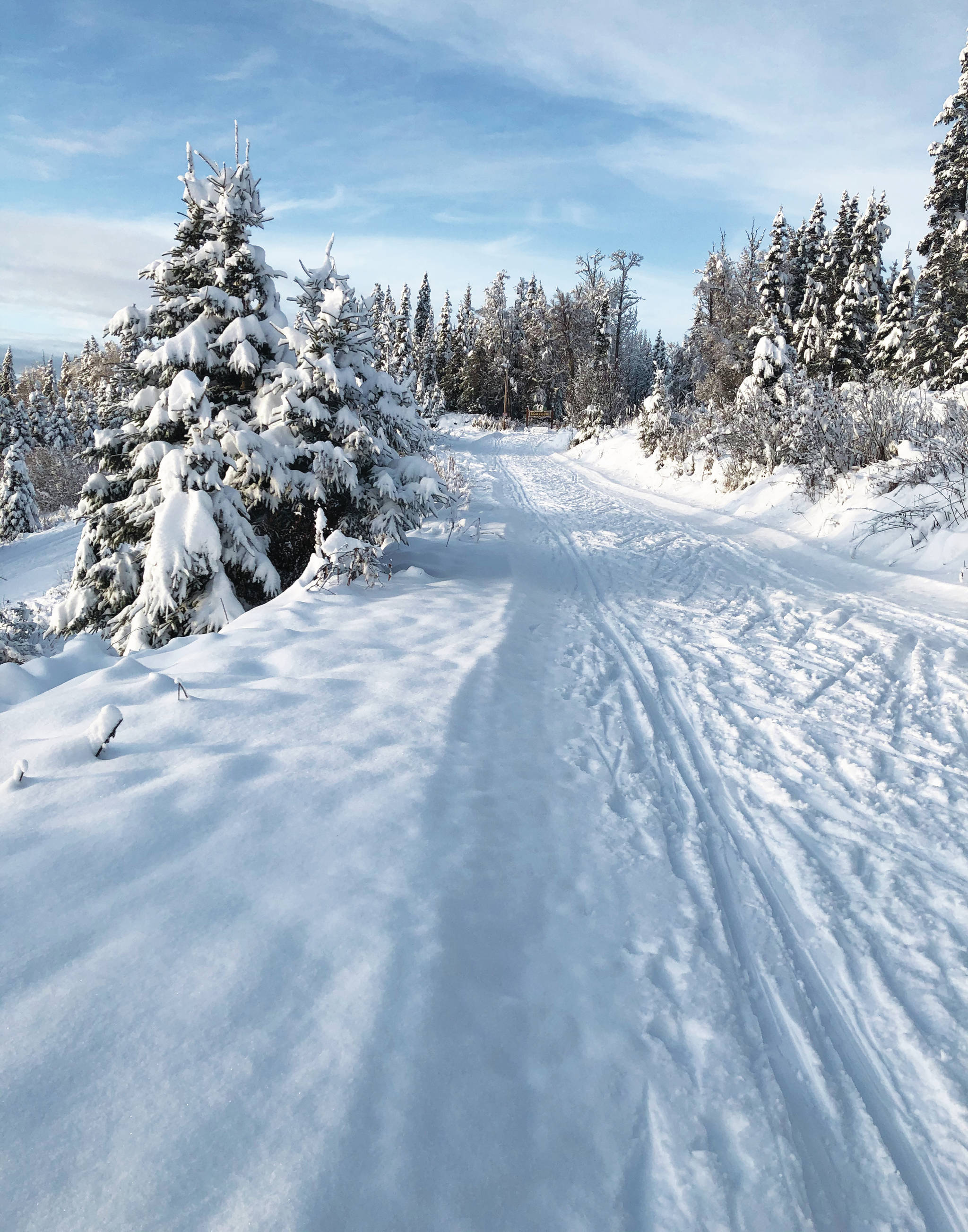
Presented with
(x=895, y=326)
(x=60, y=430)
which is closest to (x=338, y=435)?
(x=895, y=326)

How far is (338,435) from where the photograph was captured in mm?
7465

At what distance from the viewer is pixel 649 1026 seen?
2.04m

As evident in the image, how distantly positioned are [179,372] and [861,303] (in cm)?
3253

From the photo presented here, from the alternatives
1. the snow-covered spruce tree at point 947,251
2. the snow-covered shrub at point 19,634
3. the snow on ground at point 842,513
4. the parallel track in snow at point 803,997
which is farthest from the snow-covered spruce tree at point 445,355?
the parallel track in snow at point 803,997

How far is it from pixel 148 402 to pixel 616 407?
32.1 m

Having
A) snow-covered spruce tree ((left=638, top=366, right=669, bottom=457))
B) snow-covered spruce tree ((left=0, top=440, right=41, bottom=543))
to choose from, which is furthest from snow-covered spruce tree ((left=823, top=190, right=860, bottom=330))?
snow-covered spruce tree ((left=0, top=440, right=41, bottom=543))

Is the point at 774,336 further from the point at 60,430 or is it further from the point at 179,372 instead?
the point at 60,430

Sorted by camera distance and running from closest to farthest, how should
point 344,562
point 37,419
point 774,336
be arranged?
point 344,562
point 774,336
point 37,419

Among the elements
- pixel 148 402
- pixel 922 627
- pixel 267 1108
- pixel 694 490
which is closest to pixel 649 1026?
pixel 267 1108

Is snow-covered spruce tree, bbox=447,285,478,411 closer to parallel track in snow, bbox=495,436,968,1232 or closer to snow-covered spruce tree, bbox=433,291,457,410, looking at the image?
snow-covered spruce tree, bbox=433,291,457,410

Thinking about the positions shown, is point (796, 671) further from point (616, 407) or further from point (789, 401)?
point (616, 407)

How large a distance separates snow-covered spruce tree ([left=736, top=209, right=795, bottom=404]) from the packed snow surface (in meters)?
12.8

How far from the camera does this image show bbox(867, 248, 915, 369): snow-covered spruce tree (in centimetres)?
2780

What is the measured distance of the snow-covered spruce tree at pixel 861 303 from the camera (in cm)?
2923
